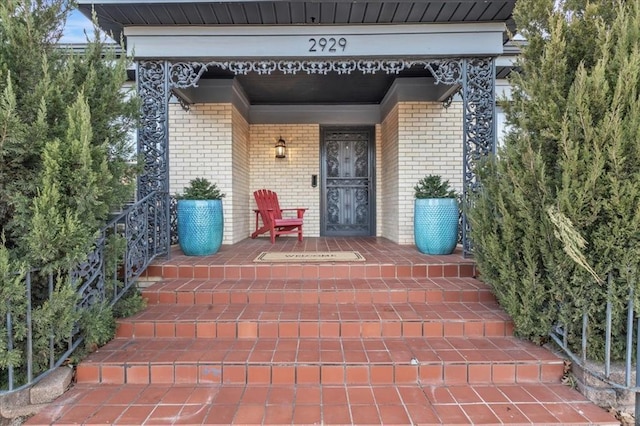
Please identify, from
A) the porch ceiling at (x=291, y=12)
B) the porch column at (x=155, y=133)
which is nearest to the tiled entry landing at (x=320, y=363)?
the porch column at (x=155, y=133)

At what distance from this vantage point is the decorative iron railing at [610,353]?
2078mm

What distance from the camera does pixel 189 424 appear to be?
189cm

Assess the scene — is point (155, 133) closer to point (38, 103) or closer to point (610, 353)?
point (38, 103)

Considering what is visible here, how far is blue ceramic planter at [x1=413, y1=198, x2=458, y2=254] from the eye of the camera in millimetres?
4027

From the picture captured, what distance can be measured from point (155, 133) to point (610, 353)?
4456 millimetres

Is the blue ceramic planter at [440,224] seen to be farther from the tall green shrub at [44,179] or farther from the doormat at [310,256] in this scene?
the tall green shrub at [44,179]

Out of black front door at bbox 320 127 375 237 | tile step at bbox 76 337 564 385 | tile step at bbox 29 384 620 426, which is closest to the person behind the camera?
tile step at bbox 29 384 620 426

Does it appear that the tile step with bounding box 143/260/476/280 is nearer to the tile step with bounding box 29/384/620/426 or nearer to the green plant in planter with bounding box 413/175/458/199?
the green plant in planter with bounding box 413/175/458/199

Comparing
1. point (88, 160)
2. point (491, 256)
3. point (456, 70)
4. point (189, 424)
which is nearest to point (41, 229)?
point (88, 160)

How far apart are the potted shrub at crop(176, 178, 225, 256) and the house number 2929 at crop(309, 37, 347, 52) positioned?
6.46 ft

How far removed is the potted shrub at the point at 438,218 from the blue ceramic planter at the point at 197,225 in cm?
244

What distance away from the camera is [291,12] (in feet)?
12.1

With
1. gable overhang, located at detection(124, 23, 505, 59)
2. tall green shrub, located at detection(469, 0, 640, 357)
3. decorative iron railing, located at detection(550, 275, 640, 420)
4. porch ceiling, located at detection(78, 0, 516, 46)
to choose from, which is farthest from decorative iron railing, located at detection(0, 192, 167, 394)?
decorative iron railing, located at detection(550, 275, 640, 420)

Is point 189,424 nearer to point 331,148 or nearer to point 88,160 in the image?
point 88,160
